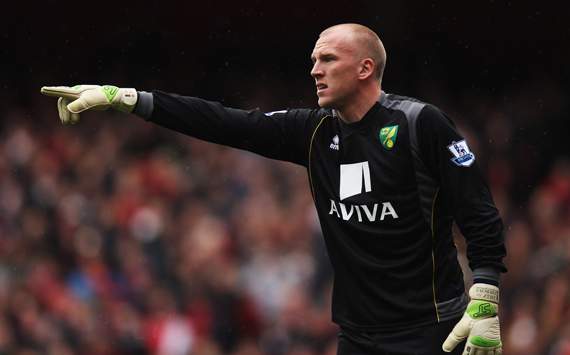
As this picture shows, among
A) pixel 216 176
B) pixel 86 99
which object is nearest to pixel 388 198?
pixel 86 99

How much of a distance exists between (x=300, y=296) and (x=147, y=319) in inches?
53.1

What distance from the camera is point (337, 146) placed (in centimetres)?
507

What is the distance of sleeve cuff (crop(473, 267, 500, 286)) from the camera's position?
15.1ft

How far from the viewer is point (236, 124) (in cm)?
514

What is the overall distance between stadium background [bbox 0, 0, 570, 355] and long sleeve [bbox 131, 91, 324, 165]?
12.9ft

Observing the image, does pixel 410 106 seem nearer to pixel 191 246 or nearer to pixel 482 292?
pixel 482 292

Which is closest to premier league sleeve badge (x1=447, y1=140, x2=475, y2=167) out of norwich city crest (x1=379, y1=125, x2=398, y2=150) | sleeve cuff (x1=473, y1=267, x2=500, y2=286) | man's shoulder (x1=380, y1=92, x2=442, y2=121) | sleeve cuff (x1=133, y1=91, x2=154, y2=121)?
man's shoulder (x1=380, y1=92, x2=442, y2=121)

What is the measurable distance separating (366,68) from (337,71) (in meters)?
0.13

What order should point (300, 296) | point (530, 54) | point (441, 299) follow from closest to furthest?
point (441, 299)
point (300, 296)
point (530, 54)

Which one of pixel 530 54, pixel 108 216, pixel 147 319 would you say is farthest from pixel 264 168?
pixel 530 54

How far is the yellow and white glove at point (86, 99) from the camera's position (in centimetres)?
489

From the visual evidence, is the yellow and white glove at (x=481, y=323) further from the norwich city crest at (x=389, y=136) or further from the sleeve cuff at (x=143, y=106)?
the sleeve cuff at (x=143, y=106)

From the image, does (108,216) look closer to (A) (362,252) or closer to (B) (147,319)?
(B) (147,319)

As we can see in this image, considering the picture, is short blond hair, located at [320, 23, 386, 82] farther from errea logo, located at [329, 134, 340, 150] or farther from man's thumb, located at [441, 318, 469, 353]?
man's thumb, located at [441, 318, 469, 353]
